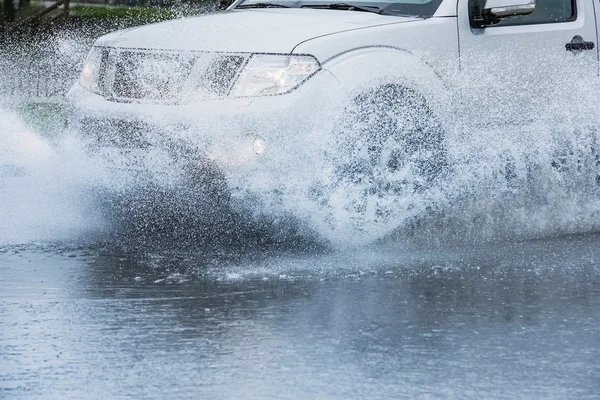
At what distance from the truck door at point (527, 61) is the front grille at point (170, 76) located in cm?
138

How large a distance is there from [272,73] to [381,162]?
2.42 feet

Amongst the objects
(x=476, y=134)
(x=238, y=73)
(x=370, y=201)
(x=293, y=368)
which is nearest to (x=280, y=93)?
(x=238, y=73)

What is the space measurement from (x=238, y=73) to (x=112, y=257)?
3.73 feet

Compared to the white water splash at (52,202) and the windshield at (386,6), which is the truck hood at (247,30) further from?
the white water splash at (52,202)

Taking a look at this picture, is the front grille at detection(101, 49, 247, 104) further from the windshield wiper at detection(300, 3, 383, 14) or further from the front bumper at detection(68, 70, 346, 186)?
the windshield wiper at detection(300, 3, 383, 14)

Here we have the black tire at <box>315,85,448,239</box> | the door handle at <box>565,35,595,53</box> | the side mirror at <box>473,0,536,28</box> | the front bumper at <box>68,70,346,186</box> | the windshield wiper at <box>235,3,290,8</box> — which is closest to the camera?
the front bumper at <box>68,70,346,186</box>

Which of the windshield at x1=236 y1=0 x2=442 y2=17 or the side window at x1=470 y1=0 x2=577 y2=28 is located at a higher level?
the windshield at x1=236 y1=0 x2=442 y2=17

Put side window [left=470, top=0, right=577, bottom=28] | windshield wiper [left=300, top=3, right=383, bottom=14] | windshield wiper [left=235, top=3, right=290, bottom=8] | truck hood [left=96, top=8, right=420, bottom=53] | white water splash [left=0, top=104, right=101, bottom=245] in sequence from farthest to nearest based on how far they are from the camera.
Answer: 1. windshield wiper [left=235, top=3, right=290, bottom=8]
2. side window [left=470, top=0, right=577, bottom=28]
3. windshield wiper [left=300, top=3, right=383, bottom=14]
4. white water splash [left=0, top=104, right=101, bottom=245]
5. truck hood [left=96, top=8, right=420, bottom=53]

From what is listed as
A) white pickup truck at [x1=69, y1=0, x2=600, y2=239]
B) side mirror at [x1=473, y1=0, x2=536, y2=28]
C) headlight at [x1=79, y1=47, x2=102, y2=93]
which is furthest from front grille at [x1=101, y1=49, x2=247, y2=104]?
side mirror at [x1=473, y1=0, x2=536, y2=28]

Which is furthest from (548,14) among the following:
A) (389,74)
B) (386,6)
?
(389,74)

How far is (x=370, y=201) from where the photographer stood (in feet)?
25.0

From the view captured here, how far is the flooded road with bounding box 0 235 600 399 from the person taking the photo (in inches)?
194

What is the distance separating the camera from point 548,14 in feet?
28.4

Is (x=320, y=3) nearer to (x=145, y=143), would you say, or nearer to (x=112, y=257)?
(x=145, y=143)
